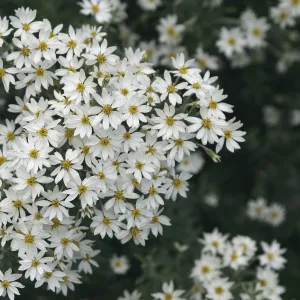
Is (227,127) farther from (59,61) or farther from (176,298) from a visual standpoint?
(176,298)

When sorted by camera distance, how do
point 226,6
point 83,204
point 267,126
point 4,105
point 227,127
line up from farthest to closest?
point 267,126
point 226,6
point 4,105
point 227,127
point 83,204

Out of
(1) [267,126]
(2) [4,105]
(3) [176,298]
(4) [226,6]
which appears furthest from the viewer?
(1) [267,126]

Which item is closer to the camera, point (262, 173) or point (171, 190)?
point (171, 190)

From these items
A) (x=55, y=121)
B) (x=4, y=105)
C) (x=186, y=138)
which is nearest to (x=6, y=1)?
(x=4, y=105)

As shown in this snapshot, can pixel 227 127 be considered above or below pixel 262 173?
below

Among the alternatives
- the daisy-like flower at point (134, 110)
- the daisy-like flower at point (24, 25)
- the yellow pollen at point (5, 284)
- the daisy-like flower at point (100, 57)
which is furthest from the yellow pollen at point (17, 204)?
the daisy-like flower at point (24, 25)

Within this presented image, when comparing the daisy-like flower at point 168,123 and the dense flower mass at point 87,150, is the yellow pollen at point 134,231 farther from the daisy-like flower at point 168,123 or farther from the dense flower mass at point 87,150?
the daisy-like flower at point 168,123

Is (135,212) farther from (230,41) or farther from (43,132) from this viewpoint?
(230,41)
